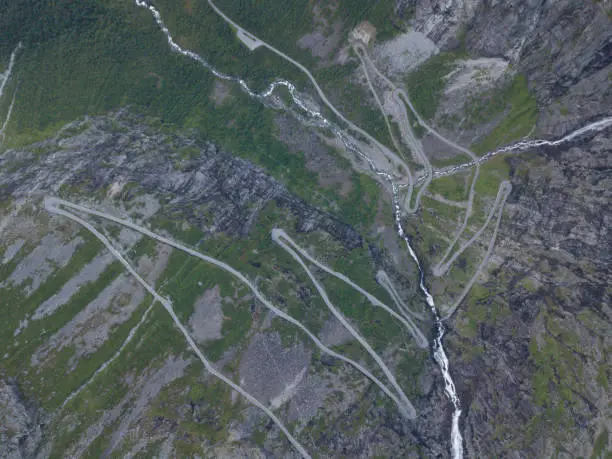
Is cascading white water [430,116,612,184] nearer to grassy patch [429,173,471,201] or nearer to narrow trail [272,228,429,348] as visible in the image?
grassy patch [429,173,471,201]

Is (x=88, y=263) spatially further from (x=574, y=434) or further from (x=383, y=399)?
(x=574, y=434)

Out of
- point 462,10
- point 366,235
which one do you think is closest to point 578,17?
point 462,10

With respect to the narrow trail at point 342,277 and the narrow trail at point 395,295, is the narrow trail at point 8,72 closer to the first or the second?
the narrow trail at point 342,277

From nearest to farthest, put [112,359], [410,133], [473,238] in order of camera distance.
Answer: [112,359], [473,238], [410,133]

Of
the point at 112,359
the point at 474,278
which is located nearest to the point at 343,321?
the point at 474,278

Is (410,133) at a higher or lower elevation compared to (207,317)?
higher

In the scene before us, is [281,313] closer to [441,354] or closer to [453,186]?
[441,354]

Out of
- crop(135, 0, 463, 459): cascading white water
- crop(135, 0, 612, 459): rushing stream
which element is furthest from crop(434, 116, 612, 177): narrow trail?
crop(135, 0, 463, 459): cascading white water
